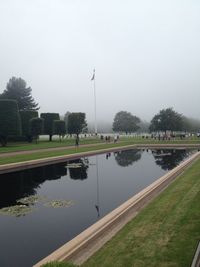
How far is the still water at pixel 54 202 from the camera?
28.5ft

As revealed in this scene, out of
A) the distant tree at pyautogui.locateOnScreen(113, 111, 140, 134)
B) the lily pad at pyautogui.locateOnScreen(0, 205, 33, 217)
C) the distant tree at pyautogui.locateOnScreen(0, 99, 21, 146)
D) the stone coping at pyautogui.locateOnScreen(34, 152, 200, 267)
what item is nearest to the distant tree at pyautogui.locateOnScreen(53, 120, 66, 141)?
the distant tree at pyautogui.locateOnScreen(0, 99, 21, 146)

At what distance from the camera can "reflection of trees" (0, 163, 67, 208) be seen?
14.2 meters

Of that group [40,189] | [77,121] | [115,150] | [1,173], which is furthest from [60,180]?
[77,121]

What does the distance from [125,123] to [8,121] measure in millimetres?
77037

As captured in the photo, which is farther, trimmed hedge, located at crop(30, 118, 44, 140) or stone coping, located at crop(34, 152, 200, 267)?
trimmed hedge, located at crop(30, 118, 44, 140)

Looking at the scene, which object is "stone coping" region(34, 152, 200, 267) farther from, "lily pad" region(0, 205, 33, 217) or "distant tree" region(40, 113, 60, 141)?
"distant tree" region(40, 113, 60, 141)

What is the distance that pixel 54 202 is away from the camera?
13.1 metres

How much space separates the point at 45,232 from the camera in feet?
31.3

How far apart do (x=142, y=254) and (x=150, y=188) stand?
24.4 ft

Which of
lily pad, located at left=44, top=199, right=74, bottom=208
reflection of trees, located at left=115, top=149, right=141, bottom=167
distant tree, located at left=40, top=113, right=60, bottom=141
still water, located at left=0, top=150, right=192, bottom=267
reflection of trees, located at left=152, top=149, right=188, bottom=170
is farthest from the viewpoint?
distant tree, located at left=40, top=113, right=60, bottom=141

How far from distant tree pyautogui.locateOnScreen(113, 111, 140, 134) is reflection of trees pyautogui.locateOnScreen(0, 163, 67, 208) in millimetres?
92742

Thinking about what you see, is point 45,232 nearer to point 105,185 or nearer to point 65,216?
point 65,216

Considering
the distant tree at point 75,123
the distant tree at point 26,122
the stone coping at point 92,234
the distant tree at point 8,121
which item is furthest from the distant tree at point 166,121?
the stone coping at point 92,234

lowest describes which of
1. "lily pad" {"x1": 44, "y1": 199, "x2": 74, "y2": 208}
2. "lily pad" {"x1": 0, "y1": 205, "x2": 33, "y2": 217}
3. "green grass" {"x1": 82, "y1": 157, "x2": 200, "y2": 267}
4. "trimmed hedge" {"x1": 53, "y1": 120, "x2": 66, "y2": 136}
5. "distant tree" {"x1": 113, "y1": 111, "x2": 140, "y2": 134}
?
"lily pad" {"x1": 0, "y1": 205, "x2": 33, "y2": 217}
